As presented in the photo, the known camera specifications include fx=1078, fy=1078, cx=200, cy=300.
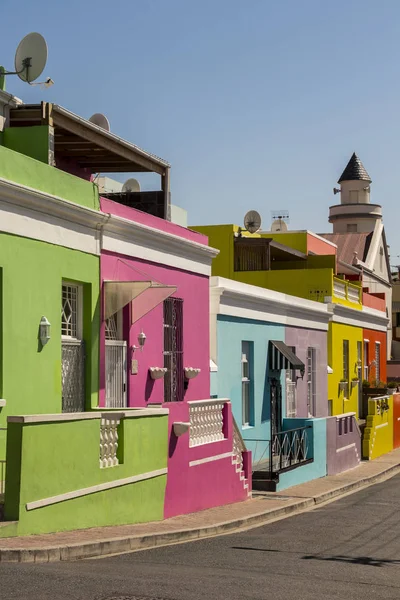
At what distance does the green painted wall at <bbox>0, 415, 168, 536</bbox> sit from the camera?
36.6 ft

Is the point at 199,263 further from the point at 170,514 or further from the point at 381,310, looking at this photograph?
the point at 381,310

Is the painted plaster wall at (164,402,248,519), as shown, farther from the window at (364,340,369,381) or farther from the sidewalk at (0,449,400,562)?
the window at (364,340,369,381)

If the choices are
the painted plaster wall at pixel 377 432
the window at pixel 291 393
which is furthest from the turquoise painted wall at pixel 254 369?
the painted plaster wall at pixel 377 432

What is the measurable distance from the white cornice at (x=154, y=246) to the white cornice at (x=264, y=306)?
1.64 m

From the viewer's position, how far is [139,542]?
1222 centimetres

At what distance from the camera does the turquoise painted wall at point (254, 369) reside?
22547mm

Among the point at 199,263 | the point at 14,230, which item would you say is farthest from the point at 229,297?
the point at 14,230

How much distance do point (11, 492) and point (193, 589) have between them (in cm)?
276

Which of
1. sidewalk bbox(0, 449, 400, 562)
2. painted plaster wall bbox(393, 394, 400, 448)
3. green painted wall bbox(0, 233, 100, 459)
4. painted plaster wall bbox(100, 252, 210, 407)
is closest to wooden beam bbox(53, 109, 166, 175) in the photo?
painted plaster wall bbox(100, 252, 210, 407)

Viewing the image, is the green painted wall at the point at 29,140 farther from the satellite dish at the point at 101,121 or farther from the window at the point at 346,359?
the window at the point at 346,359

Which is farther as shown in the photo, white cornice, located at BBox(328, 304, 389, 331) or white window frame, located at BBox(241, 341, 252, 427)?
white cornice, located at BBox(328, 304, 389, 331)

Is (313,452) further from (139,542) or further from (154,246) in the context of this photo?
(139,542)

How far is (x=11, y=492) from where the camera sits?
11.1 meters

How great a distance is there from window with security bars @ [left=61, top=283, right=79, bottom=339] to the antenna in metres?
3.40
